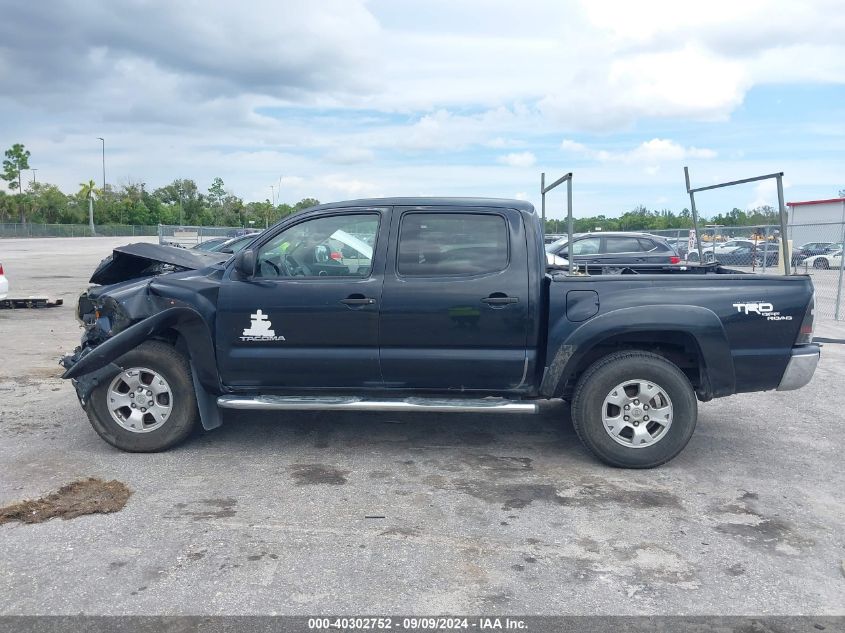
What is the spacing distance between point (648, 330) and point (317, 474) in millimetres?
2483

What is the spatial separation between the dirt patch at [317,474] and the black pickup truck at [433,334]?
0.43m

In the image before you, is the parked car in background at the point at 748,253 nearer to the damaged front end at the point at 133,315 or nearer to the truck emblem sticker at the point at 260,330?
the truck emblem sticker at the point at 260,330

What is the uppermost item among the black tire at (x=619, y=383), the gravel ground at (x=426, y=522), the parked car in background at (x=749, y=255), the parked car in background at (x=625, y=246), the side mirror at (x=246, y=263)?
the parked car in background at (x=625, y=246)

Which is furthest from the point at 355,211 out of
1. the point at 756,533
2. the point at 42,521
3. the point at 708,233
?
the point at 708,233

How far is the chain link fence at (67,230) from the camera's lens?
67312 millimetres

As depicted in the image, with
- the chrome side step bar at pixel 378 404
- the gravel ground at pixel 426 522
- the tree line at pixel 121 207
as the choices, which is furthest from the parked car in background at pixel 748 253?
the tree line at pixel 121 207

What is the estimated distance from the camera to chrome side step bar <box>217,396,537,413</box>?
510 centimetres

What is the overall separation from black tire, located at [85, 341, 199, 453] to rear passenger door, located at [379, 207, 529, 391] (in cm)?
149

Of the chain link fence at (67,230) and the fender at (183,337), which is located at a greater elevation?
the chain link fence at (67,230)

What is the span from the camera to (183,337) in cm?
543

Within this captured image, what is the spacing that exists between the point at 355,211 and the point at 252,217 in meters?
79.2

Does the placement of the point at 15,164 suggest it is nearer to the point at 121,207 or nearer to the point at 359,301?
the point at 121,207

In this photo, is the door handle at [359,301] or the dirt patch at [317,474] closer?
the dirt patch at [317,474]

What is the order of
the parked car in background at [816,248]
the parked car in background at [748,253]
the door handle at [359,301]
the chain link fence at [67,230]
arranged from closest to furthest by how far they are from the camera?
the door handle at [359,301], the parked car in background at [748,253], the parked car in background at [816,248], the chain link fence at [67,230]
